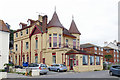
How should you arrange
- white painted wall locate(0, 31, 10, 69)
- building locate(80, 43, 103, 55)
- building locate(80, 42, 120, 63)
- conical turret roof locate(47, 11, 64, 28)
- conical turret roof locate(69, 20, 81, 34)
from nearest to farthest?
1. white painted wall locate(0, 31, 10, 69)
2. conical turret roof locate(47, 11, 64, 28)
3. conical turret roof locate(69, 20, 81, 34)
4. building locate(80, 43, 103, 55)
5. building locate(80, 42, 120, 63)

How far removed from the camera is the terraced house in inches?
1220

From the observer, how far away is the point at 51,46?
3278 cm

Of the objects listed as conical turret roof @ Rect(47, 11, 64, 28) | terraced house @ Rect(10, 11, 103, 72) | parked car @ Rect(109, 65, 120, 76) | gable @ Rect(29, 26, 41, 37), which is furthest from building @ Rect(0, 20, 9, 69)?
parked car @ Rect(109, 65, 120, 76)

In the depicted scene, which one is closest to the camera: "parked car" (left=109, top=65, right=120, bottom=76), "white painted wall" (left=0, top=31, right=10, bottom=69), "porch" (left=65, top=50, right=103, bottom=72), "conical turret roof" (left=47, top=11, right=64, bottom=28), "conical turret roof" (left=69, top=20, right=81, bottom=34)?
"parked car" (left=109, top=65, right=120, bottom=76)

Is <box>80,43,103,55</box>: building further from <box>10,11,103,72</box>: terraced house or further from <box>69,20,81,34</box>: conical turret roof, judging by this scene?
<box>10,11,103,72</box>: terraced house

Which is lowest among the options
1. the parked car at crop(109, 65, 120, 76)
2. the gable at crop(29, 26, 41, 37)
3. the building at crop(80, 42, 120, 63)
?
the parked car at crop(109, 65, 120, 76)

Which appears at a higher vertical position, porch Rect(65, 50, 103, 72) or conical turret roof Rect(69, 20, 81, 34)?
conical turret roof Rect(69, 20, 81, 34)

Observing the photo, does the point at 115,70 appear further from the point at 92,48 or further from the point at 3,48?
the point at 92,48

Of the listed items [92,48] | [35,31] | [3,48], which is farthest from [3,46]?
[92,48]

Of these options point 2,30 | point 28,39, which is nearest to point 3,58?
point 2,30

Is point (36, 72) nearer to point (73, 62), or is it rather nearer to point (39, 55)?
point (73, 62)

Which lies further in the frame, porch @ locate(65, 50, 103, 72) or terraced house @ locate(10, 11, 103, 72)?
terraced house @ locate(10, 11, 103, 72)

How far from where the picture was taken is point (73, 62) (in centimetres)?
3038

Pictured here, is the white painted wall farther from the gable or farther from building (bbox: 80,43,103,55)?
building (bbox: 80,43,103,55)
